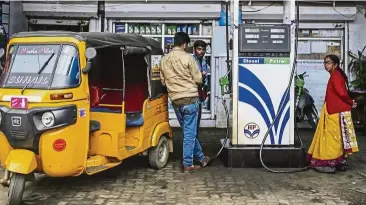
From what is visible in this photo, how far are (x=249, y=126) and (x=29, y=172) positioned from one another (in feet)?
10.4

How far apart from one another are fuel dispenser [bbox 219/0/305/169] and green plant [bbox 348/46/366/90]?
4.04m

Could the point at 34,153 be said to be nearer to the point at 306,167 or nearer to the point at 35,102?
the point at 35,102

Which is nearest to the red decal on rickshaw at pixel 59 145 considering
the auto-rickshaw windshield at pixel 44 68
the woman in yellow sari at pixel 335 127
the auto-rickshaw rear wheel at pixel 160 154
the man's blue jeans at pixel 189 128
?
the auto-rickshaw windshield at pixel 44 68

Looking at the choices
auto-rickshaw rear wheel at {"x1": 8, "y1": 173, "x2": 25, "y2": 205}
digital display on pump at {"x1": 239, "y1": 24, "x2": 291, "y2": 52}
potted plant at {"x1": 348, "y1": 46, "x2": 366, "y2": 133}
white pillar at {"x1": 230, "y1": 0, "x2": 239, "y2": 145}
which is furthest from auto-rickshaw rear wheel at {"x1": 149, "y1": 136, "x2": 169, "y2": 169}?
potted plant at {"x1": 348, "y1": 46, "x2": 366, "y2": 133}

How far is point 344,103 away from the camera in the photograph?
6449 mm

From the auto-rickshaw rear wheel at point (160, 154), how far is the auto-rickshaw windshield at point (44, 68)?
1.89 meters

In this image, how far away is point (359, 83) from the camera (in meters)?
10.0

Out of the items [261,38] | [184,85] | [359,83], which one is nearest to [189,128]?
[184,85]

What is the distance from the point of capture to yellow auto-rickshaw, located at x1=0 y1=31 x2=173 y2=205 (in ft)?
15.8

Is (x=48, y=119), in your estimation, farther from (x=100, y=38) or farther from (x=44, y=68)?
(x=100, y=38)

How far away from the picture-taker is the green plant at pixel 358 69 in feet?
32.7

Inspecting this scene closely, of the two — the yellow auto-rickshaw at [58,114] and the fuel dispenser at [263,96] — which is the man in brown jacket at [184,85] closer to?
the yellow auto-rickshaw at [58,114]

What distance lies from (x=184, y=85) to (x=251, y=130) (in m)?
1.19

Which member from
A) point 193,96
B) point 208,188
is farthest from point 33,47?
point 208,188
